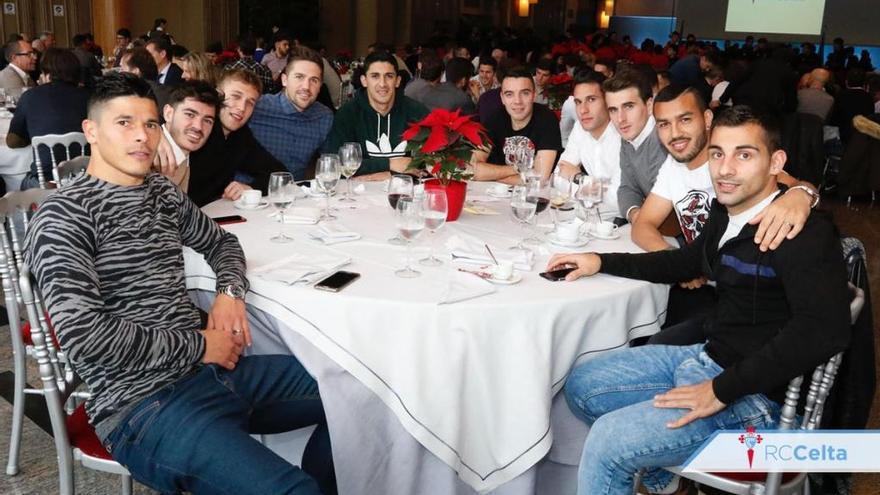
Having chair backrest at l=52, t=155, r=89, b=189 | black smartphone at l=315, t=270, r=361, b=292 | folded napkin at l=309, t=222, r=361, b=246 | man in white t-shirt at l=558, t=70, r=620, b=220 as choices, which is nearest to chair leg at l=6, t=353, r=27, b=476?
chair backrest at l=52, t=155, r=89, b=189

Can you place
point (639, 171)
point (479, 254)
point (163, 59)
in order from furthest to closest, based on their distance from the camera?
point (163, 59) < point (639, 171) < point (479, 254)

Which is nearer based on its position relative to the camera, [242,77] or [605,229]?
[605,229]

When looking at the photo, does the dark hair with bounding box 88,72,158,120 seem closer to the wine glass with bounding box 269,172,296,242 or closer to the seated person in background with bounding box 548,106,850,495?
the wine glass with bounding box 269,172,296,242

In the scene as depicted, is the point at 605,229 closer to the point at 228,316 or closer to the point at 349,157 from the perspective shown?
the point at 349,157

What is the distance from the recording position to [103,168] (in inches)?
68.4

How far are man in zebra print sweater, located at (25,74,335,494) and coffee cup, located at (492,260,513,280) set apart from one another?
0.61 meters

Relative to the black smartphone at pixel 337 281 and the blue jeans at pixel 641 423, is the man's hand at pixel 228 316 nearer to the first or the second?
the black smartphone at pixel 337 281

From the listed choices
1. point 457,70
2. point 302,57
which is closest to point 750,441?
point 302,57

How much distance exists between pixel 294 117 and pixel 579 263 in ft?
7.10

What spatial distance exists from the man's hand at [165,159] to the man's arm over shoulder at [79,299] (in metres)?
1.07

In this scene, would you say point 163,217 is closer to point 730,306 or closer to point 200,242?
point 200,242

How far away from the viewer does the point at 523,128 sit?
3.95m

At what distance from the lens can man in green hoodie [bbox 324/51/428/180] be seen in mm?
3846

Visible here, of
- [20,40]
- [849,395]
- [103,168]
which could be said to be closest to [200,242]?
[103,168]
